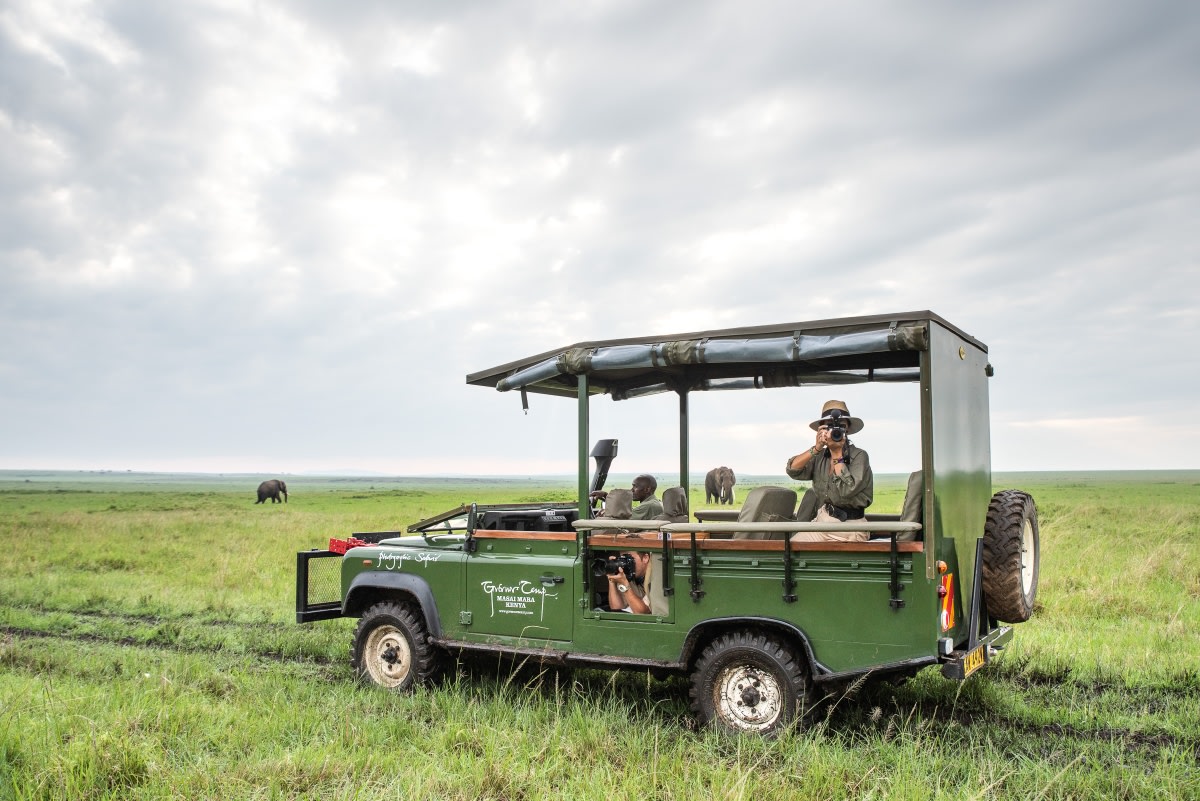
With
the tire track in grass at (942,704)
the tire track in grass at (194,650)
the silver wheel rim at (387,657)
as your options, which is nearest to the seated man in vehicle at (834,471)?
the tire track in grass at (942,704)

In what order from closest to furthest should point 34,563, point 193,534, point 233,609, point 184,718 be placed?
point 184,718
point 233,609
point 34,563
point 193,534

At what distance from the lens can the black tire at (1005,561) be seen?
5910mm

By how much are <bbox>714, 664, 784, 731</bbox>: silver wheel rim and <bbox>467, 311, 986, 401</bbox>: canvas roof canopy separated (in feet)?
6.38

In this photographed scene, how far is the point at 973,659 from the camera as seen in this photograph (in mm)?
5465

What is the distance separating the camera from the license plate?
5.26 meters

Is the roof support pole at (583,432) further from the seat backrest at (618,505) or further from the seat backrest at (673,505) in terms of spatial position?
the seat backrest at (673,505)

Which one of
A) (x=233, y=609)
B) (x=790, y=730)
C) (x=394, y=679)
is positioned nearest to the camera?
(x=790, y=730)

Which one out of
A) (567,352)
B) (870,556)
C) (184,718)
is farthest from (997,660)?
(184,718)

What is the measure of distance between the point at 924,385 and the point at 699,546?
67.0 inches

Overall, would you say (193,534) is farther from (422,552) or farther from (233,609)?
(422,552)

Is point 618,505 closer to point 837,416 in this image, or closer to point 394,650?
point 837,416

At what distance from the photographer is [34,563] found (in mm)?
16453

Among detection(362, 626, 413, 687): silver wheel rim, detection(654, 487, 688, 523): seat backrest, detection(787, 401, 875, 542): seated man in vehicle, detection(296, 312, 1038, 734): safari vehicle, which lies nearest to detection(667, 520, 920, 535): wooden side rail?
detection(296, 312, 1038, 734): safari vehicle

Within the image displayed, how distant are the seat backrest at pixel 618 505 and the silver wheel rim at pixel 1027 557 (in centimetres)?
278
